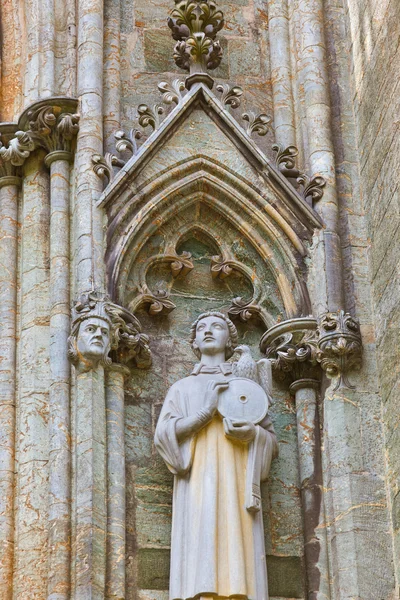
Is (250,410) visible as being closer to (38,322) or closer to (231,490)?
(231,490)

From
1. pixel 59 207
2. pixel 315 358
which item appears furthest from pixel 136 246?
pixel 315 358

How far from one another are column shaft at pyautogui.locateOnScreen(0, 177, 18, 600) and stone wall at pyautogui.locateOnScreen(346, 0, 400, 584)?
2144mm

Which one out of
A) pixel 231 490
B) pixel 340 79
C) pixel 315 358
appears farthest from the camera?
pixel 340 79

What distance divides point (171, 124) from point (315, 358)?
1.80 metres

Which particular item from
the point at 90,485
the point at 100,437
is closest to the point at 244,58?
the point at 100,437

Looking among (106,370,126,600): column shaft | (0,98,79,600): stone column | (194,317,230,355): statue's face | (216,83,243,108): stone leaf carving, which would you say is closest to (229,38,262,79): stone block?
(216,83,243,108): stone leaf carving

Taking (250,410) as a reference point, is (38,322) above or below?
above

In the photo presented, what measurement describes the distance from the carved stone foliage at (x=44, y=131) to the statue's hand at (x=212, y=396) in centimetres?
205

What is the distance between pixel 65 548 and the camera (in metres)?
10.4

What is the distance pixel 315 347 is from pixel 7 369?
5.94 feet

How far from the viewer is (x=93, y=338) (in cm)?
1091

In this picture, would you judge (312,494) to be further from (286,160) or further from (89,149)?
(89,149)

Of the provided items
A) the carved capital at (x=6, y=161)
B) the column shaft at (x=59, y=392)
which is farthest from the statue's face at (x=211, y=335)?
the carved capital at (x=6, y=161)

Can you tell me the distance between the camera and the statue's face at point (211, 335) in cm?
1100
